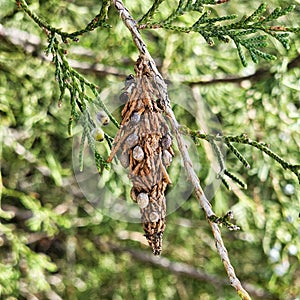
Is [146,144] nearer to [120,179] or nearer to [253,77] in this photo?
[120,179]

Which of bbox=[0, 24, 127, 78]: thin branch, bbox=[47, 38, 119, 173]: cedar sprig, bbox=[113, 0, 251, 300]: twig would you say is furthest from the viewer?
bbox=[0, 24, 127, 78]: thin branch

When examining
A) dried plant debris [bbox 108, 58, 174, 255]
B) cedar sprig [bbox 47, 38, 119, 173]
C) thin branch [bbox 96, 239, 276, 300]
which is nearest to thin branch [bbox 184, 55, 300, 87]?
thin branch [bbox 96, 239, 276, 300]

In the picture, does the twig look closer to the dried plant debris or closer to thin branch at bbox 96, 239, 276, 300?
the dried plant debris

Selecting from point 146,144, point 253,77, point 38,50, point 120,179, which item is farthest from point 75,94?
point 253,77

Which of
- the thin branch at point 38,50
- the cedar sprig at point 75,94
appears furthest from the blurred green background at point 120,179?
the cedar sprig at point 75,94

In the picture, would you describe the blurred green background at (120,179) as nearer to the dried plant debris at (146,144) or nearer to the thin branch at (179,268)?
the thin branch at (179,268)

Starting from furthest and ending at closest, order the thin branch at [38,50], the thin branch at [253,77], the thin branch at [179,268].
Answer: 1. the thin branch at [179,268]
2. the thin branch at [253,77]
3. the thin branch at [38,50]
